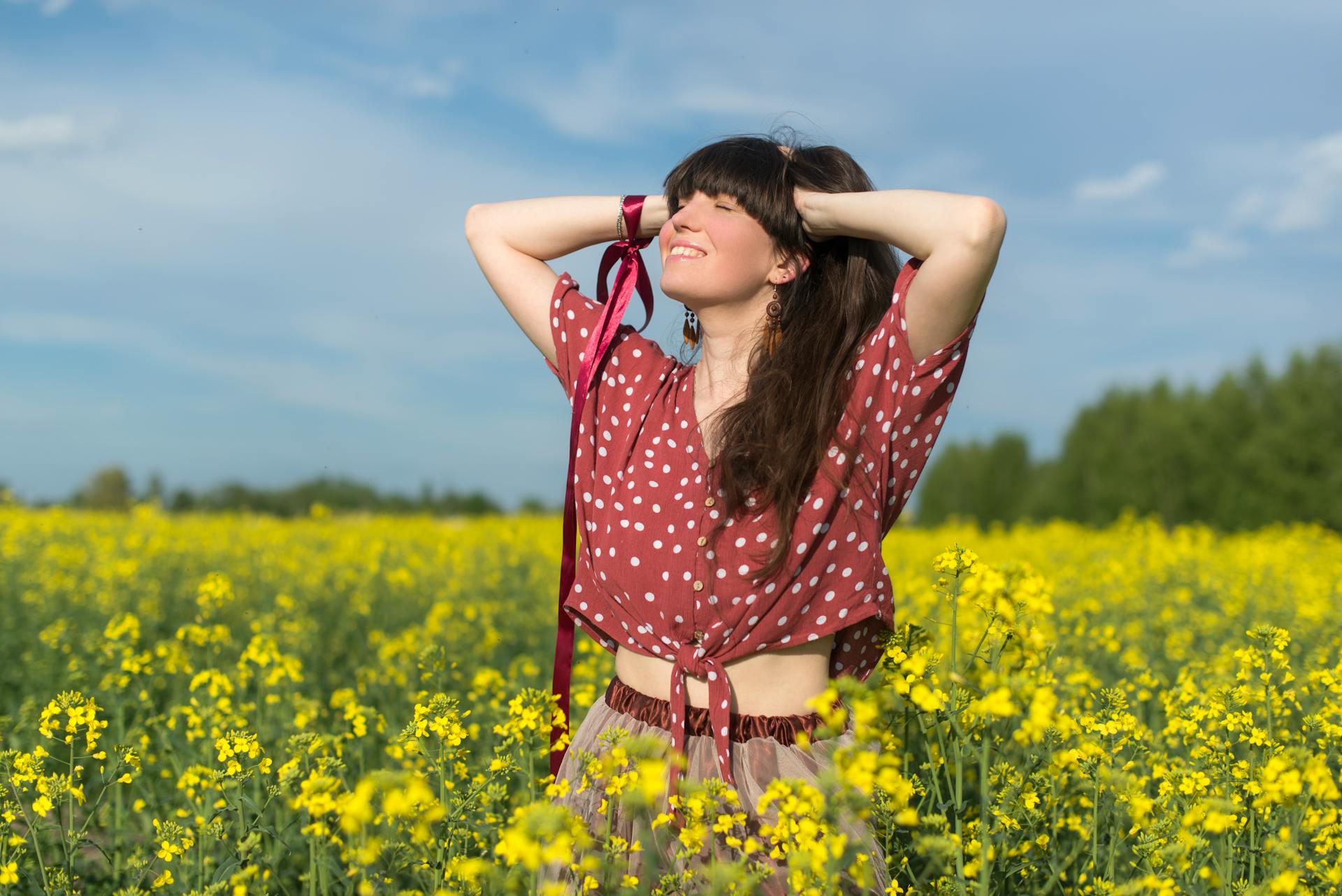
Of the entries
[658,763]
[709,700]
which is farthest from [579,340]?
[658,763]

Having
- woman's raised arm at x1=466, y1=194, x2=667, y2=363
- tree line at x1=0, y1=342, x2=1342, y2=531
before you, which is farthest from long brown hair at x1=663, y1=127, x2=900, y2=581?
tree line at x1=0, y1=342, x2=1342, y2=531

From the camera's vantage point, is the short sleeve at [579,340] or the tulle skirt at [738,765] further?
the short sleeve at [579,340]

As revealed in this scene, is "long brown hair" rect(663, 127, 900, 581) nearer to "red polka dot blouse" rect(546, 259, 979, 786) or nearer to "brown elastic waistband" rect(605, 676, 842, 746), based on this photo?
"red polka dot blouse" rect(546, 259, 979, 786)

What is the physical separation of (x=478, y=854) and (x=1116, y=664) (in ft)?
9.87

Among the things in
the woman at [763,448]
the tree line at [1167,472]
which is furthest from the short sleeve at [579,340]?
the tree line at [1167,472]

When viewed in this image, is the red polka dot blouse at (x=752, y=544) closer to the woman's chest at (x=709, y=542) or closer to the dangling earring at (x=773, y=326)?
the woman's chest at (x=709, y=542)

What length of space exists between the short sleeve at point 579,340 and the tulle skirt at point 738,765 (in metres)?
0.67

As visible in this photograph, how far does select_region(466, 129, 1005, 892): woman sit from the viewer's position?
184cm

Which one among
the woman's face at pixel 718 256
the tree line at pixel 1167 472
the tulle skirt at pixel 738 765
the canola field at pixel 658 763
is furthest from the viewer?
the tree line at pixel 1167 472

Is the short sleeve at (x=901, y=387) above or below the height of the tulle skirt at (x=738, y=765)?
above

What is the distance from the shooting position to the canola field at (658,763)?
1.41 metres

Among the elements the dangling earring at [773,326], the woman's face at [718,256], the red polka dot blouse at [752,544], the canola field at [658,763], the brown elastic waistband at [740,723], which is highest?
the woman's face at [718,256]

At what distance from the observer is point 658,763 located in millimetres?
1103

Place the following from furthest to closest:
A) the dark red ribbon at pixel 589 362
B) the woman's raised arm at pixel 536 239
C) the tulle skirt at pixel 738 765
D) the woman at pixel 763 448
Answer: the woman's raised arm at pixel 536 239, the dark red ribbon at pixel 589 362, the woman at pixel 763 448, the tulle skirt at pixel 738 765
